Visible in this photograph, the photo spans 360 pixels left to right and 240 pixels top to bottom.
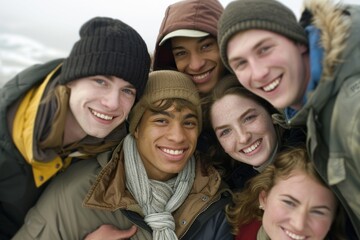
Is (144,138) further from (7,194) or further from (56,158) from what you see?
(7,194)

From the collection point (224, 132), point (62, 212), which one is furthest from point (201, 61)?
point (62, 212)

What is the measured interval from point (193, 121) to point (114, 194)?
0.80 m

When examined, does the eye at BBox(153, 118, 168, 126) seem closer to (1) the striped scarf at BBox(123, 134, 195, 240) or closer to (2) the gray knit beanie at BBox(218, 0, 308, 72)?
(1) the striped scarf at BBox(123, 134, 195, 240)

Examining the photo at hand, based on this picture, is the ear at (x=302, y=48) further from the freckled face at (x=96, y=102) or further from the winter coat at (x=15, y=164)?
the winter coat at (x=15, y=164)

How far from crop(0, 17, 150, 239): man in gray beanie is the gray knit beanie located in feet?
2.09

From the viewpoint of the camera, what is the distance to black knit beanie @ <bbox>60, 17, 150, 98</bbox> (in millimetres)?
2365

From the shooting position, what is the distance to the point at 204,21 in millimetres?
3111

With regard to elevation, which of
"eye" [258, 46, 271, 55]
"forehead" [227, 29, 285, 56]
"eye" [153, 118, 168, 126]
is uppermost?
"forehead" [227, 29, 285, 56]

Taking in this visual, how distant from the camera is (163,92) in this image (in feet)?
8.93

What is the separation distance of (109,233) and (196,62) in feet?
4.98

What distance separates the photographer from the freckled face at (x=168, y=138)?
2.72 m

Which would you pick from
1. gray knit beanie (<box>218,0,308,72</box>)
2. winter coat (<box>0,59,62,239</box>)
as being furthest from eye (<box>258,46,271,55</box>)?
winter coat (<box>0,59,62,239</box>)

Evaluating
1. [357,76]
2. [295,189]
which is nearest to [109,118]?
[295,189]

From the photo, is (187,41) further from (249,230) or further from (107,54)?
(249,230)
